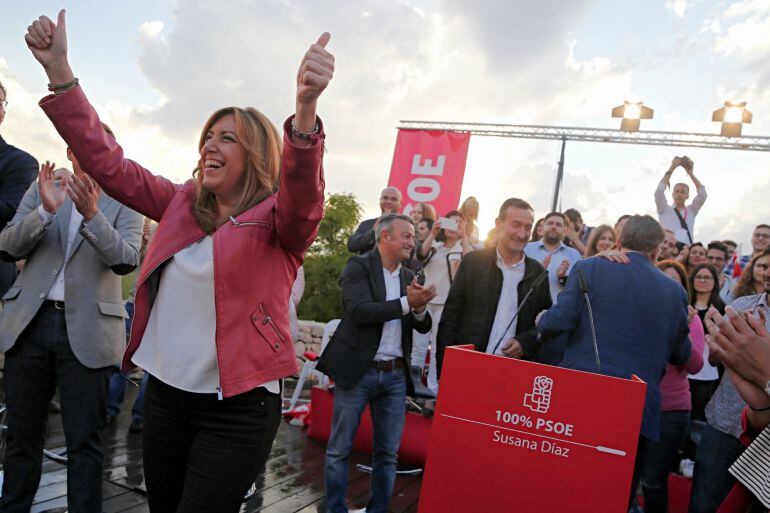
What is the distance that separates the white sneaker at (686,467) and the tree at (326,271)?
27.8ft

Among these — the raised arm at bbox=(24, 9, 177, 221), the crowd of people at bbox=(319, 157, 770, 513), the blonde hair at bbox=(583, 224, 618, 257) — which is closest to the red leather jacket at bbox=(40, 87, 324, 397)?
the raised arm at bbox=(24, 9, 177, 221)

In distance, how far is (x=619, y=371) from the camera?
2.68 metres

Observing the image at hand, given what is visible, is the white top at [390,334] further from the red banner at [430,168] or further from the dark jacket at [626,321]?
the red banner at [430,168]

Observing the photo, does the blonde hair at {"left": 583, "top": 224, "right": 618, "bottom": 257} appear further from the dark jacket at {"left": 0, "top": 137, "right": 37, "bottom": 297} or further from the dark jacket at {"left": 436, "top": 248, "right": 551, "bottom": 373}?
the dark jacket at {"left": 0, "top": 137, "right": 37, "bottom": 297}

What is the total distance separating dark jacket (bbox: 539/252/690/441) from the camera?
8.96 ft

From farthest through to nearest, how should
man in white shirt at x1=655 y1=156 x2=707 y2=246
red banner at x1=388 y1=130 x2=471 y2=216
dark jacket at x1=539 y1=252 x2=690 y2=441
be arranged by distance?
red banner at x1=388 y1=130 x2=471 y2=216 < man in white shirt at x1=655 y1=156 x2=707 y2=246 < dark jacket at x1=539 y1=252 x2=690 y2=441

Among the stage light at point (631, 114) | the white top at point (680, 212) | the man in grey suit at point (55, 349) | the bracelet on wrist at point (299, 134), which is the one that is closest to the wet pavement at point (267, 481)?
the man in grey suit at point (55, 349)

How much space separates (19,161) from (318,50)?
2.53m

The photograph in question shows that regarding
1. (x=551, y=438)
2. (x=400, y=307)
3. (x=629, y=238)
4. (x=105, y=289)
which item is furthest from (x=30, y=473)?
(x=629, y=238)

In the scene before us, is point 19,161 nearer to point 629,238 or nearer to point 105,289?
point 105,289

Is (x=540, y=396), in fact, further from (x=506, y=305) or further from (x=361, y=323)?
(x=506, y=305)

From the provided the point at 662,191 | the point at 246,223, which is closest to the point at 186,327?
the point at 246,223

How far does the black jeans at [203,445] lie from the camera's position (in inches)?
62.6

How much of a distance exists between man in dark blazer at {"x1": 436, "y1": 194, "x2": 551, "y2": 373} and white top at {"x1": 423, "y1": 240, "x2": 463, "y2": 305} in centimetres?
206
